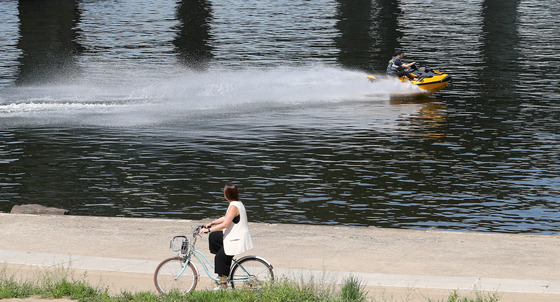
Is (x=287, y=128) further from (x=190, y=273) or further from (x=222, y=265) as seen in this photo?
(x=222, y=265)

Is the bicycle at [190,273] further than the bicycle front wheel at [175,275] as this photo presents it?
No

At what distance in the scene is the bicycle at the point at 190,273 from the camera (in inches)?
512

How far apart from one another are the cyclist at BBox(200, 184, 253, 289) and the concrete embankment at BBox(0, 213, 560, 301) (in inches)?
53.2

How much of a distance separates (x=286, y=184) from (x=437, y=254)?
377 inches

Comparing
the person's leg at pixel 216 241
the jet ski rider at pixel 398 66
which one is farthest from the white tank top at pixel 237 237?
the jet ski rider at pixel 398 66

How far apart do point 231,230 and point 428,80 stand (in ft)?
102

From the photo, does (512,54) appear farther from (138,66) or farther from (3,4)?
(3,4)

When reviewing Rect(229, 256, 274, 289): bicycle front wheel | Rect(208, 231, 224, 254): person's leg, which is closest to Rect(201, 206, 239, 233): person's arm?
Rect(208, 231, 224, 254): person's leg

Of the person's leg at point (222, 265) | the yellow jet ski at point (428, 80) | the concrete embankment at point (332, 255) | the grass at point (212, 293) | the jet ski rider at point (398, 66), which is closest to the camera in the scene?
the grass at point (212, 293)

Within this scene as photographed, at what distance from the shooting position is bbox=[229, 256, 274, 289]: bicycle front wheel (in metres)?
13.0

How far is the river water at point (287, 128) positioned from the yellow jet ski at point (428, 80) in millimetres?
510

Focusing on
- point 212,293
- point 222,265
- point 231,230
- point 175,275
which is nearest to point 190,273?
point 175,275

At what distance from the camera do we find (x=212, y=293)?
12.5 meters

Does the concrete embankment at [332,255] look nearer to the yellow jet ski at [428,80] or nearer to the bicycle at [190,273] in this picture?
the bicycle at [190,273]
